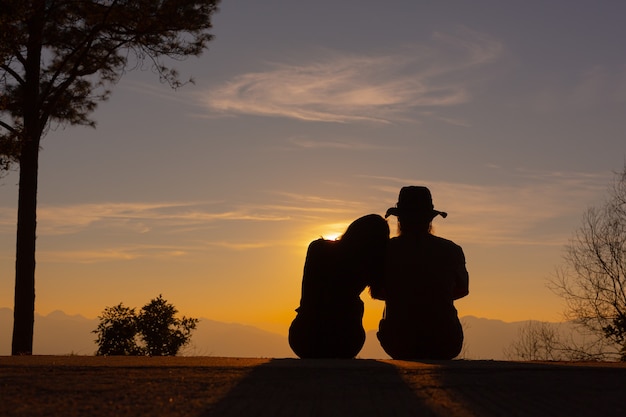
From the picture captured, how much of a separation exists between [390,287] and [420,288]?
0.31 meters

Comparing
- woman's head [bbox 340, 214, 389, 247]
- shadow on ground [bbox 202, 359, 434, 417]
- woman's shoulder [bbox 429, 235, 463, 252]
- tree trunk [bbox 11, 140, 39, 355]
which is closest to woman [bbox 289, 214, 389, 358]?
woman's head [bbox 340, 214, 389, 247]

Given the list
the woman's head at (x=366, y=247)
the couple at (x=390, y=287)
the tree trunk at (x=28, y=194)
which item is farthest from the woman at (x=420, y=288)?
the tree trunk at (x=28, y=194)

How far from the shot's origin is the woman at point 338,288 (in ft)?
26.8

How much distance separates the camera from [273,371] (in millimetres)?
5152

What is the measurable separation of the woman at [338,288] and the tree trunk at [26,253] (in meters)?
9.56

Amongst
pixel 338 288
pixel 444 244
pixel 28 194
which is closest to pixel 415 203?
pixel 444 244

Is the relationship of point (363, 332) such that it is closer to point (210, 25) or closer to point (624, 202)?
point (210, 25)

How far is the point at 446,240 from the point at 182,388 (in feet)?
14.1

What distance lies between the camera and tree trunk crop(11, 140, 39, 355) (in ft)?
53.8

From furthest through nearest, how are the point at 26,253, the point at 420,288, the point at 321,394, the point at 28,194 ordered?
the point at 28,194 < the point at 26,253 < the point at 420,288 < the point at 321,394

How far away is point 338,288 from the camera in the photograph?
8.22 m

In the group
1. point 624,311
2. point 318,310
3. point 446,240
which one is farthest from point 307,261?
point 624,311

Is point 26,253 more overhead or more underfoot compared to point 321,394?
more overhead

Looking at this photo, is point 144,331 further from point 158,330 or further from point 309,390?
point 309,390
